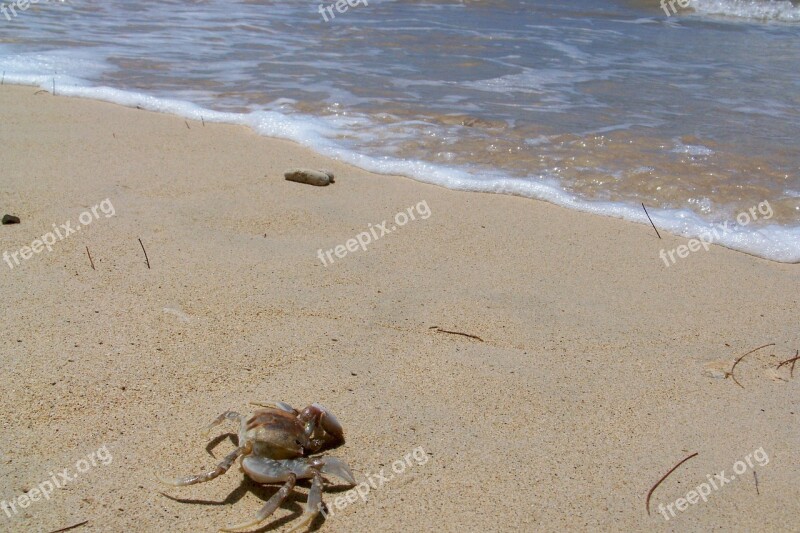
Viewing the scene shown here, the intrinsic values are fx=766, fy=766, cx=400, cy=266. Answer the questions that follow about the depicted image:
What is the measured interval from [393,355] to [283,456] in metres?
0.81

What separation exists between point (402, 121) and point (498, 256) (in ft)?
8.18

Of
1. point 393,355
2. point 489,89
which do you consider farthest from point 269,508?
point 489,89

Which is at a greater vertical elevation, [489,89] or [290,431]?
[290,431]

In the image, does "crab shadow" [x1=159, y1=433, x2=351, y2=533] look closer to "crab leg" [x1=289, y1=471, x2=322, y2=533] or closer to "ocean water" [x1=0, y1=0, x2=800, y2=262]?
"crab leg" [x1=289, y1=471, x2=322, y2=533]

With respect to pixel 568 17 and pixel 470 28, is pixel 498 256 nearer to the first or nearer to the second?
pixel 470 28

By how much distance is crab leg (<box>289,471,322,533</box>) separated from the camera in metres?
1.97

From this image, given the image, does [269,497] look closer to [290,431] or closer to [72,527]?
[290,431]

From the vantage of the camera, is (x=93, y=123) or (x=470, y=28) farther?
(x=470, y=28)

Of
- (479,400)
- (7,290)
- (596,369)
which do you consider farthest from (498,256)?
(7,290)

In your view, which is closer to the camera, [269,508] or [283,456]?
[269,508]

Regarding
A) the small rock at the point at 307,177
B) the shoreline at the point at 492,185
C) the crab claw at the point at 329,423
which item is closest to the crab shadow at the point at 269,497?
the crab claw at the point at 329,423

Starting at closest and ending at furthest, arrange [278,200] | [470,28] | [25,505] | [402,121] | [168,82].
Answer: [25,505] < [278,200] < [402,121] < [168,82] < [470,28]

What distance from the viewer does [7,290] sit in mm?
3000

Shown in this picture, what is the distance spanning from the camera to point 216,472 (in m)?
2.10
